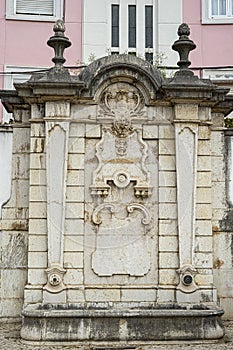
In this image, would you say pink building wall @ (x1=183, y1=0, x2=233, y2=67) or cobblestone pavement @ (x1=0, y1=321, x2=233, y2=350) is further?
pink building wall @ (x1=183, y1=0, x2=233, y2=67)

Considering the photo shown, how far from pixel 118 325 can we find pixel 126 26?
456 inches

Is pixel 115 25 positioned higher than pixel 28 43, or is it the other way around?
pixel 115 25

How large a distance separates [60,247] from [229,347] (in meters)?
2.80

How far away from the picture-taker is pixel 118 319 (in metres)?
8.80

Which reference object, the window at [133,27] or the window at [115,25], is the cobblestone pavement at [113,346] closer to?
the window at [133,27]

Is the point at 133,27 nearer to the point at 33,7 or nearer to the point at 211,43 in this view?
the point at 211,43

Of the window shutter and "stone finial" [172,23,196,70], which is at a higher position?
the window shutter

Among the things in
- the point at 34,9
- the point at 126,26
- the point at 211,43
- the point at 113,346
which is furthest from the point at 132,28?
the point at 113,346

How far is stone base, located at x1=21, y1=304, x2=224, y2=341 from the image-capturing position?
8.74 m

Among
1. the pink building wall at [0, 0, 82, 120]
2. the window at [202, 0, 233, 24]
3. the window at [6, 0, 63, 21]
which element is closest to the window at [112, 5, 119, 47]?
the pink building wall at [0, 0, 82, 120]

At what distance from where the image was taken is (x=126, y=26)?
18359 mm

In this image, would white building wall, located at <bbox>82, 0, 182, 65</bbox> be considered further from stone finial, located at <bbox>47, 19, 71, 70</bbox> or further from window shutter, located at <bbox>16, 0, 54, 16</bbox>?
stone finial, located at <bbox>47, 19, 71, 70</bbox>

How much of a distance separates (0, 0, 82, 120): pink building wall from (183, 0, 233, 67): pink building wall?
3450mm

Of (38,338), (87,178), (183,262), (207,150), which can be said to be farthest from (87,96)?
(38,338)
